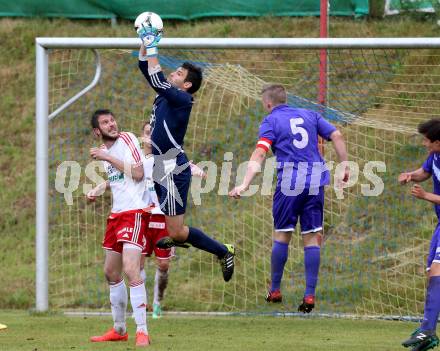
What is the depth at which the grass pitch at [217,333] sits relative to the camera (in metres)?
8.05

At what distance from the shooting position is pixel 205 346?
8.07 metres

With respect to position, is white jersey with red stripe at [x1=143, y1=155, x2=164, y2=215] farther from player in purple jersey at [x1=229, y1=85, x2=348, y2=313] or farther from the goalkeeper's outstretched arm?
player in purple jersey at [x1=229, y1=85, x2=348, y2=313]

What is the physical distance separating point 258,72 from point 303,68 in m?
1.22

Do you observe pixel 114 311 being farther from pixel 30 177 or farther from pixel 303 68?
pixel 30 177

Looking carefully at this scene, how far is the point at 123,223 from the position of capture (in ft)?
26.3

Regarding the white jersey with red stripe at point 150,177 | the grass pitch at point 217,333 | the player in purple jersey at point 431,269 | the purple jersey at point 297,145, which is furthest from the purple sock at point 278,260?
the player in purple jersey at point 431,269

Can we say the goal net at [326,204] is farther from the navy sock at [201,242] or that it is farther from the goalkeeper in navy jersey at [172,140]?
the navy sock at [201,242]

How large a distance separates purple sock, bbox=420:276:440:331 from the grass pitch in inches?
30.2

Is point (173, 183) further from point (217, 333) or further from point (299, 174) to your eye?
point (217, 333)

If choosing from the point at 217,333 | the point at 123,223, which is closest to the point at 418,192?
the point at 123,223

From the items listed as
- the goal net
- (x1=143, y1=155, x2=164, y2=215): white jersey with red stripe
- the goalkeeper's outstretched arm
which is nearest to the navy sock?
(x1=143, y1=155, x2=164, y2=215): white jersey with red stripe

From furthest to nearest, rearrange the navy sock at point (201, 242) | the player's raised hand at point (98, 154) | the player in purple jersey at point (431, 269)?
the navy sock at point (201, 242) < the player's raised hand at point (98, 154) < the player in purple jersey at point (431, 269)

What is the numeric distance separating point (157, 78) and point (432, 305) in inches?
108

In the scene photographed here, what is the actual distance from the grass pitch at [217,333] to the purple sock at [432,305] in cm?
77
